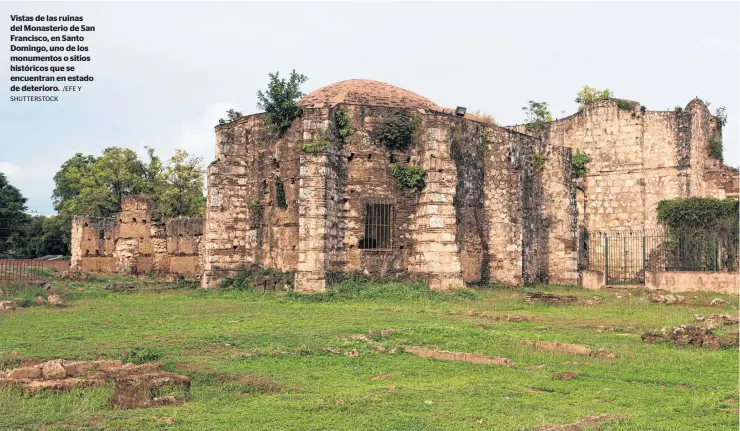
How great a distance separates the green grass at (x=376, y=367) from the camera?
27.0ft

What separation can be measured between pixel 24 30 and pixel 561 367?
671 inches

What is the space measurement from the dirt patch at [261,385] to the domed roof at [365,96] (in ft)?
53.8

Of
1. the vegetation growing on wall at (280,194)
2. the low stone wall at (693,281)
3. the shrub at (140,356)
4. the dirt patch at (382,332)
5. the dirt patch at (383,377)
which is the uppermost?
the vegetation growing on wall at (280,194)

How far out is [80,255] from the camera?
3488cm

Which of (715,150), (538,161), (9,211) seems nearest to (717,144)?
(715,150)

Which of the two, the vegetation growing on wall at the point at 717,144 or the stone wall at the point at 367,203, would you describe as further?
the vegetation growing on wall at the point at 717,144

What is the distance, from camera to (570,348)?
1288 centimetres

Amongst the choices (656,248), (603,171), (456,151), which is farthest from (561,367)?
(603,171)

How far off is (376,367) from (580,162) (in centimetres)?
2756

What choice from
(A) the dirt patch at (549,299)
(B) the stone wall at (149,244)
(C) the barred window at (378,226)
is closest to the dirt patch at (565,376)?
(A) the dirt patch at (549,299)

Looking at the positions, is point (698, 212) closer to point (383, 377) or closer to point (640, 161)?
point (640, 161)

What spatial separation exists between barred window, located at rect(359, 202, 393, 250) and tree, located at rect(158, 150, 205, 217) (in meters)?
29.3

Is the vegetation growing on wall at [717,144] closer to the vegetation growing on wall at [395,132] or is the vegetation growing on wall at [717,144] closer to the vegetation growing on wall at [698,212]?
the vegetation growing on wall at [698,212]

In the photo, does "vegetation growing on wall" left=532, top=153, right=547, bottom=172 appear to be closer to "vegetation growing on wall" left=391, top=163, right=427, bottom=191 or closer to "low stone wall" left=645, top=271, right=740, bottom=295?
"low stone wall" left=645, top=271, right=740, bottom=295
